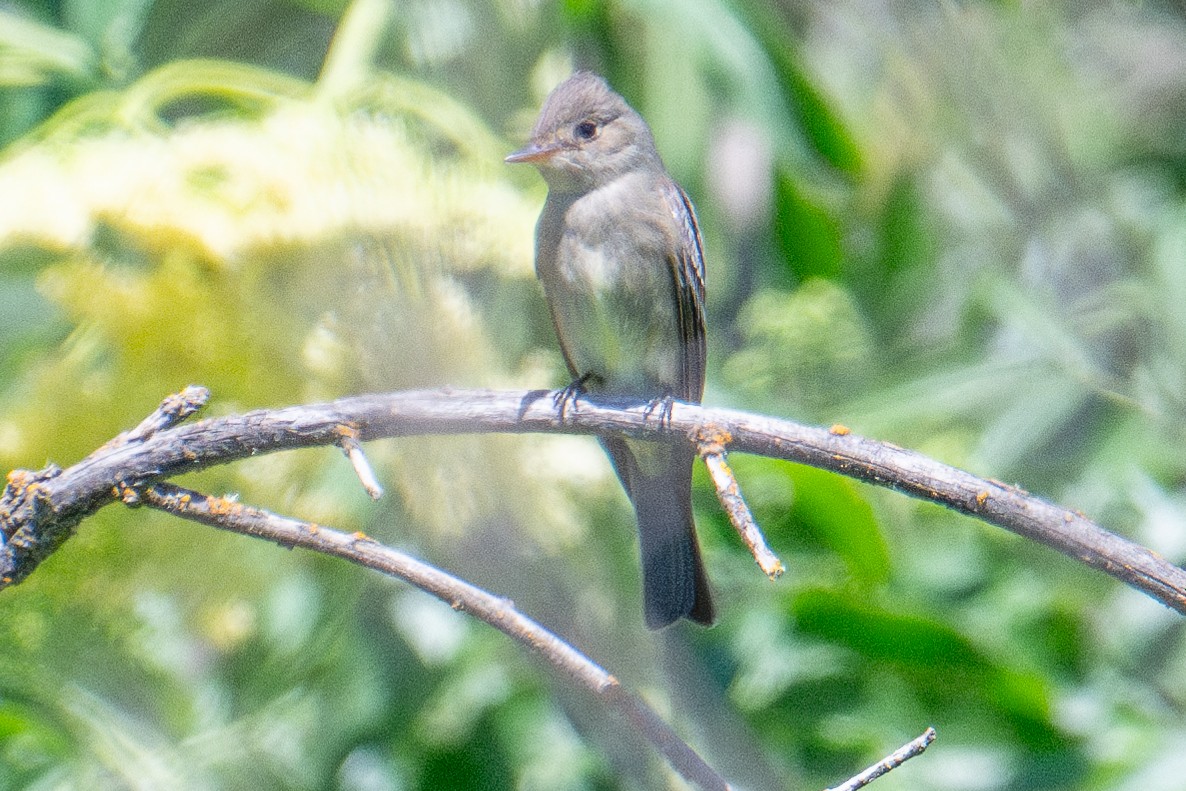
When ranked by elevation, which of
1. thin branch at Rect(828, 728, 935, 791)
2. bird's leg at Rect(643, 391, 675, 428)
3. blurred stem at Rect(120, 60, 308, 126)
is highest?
blurred stem at Rect(120, 60, 308, 126)

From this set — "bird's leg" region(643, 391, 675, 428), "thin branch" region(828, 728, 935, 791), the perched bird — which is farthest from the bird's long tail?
"thin branch" region(828, 728, 935, 791)

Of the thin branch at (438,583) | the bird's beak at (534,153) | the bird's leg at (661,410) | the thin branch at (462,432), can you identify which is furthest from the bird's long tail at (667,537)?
the thin branch at (438,583)

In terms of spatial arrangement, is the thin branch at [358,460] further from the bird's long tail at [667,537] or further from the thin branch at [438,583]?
the bird's long tail at [667,537]

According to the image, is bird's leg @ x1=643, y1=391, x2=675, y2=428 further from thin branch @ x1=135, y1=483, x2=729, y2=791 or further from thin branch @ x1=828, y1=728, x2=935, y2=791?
thin branch @ x1=828, y1=728, x2=935, y2=791

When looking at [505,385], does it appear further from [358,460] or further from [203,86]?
[203,86]

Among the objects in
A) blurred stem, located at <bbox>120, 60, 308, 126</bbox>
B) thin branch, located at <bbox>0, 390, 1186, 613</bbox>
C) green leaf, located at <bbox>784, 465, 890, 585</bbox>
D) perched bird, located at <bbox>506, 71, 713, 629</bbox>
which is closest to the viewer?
thin branch, located at <bbox>0, 390, 1186, 613</bbox>

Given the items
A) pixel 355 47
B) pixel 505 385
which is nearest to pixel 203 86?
pixel 355 47

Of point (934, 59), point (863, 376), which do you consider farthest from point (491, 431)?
point (934, 59)
